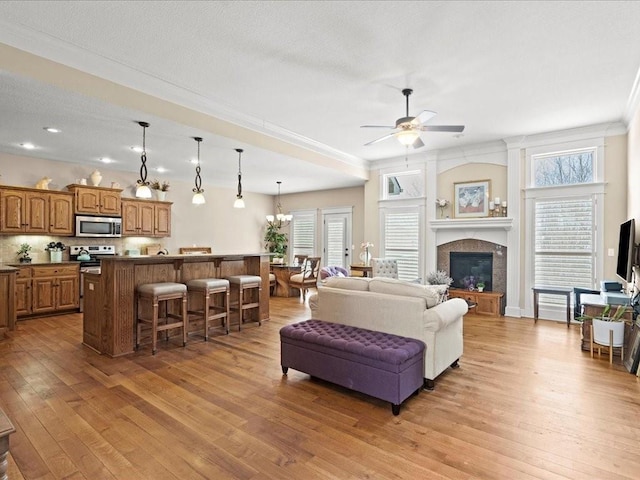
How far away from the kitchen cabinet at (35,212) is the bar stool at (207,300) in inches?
133

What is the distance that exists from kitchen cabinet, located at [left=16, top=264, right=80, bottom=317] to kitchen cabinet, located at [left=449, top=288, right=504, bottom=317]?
7.08 metres

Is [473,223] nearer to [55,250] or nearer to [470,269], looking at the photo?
[470,269]

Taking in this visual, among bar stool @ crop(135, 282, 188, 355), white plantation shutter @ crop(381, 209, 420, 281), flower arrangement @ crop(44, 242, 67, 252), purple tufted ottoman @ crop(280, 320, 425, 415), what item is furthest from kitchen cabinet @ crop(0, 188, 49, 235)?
white plantation shutter @ crop(381, 209, 420, 281)

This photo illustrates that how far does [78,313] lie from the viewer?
21.5 ft

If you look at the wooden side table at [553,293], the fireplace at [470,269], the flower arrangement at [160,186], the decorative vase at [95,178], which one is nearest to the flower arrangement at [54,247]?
the decorative vase at [95,178]

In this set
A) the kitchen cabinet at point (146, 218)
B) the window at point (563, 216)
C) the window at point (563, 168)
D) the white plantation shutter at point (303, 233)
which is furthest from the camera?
the white plantation shutter at point (303, 233)

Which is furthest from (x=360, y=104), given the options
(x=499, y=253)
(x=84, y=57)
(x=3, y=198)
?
(x=3, y=198)

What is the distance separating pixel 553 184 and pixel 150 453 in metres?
6.88

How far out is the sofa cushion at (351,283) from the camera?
3.61 meters

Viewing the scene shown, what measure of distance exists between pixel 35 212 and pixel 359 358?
21.3ft

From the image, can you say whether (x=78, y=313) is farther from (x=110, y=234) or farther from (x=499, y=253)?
(x=499, y=253)

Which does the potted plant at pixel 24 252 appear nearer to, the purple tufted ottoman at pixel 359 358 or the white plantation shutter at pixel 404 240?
the purple tufted ottoman at pixel 359 358

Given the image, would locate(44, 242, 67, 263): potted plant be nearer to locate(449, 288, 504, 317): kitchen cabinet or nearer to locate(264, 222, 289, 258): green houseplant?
locate(264, 222, 289, 258): green houseplant

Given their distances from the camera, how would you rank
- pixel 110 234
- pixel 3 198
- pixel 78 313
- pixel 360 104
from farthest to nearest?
1. pixel 110 234
2. pixel 78 313
3. pixel 3 198
4. pixel 360 104
